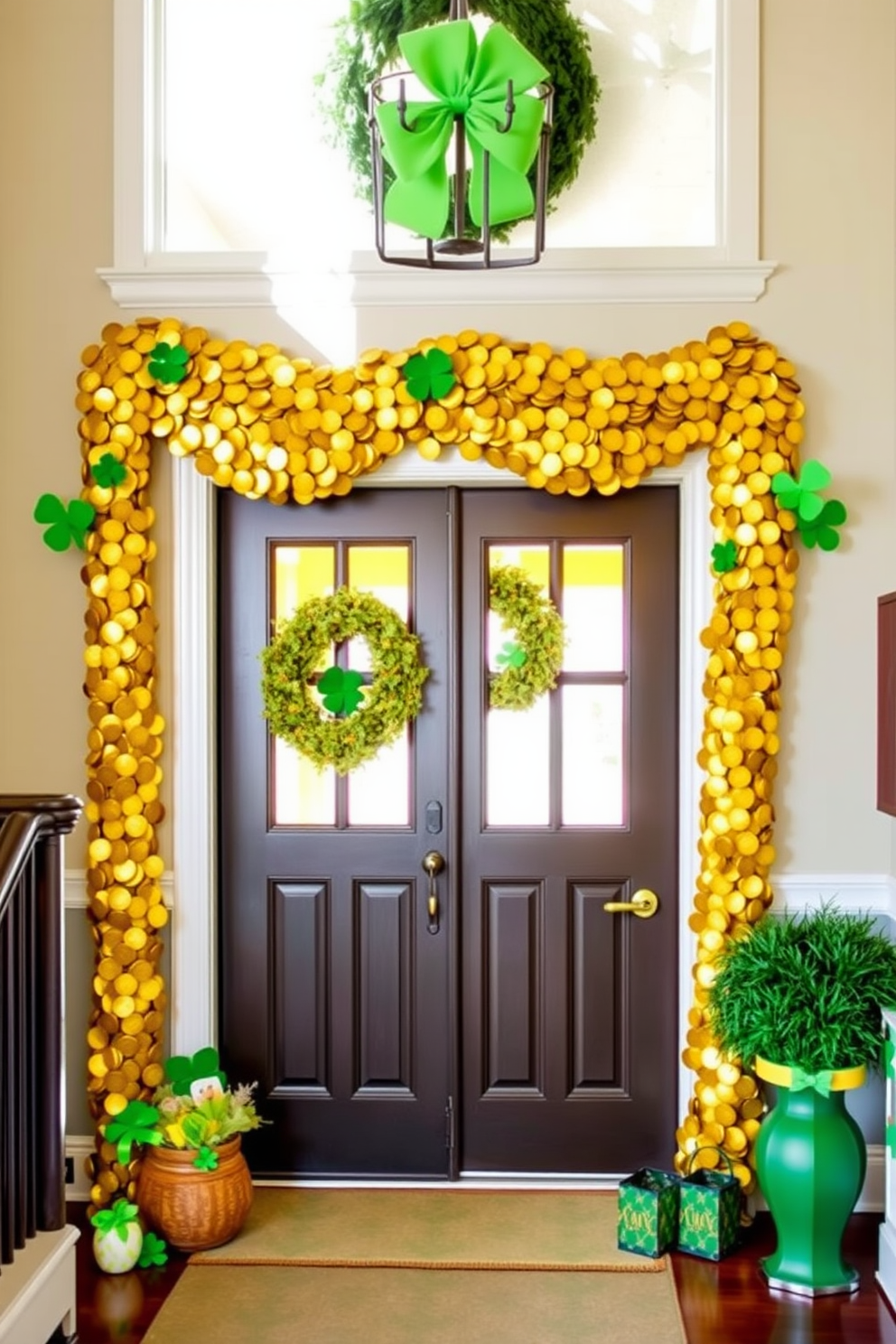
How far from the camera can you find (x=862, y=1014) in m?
3.41

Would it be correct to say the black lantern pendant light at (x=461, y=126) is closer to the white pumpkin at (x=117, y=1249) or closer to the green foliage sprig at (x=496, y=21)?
the green foliage sprig at (x=496, y=21)

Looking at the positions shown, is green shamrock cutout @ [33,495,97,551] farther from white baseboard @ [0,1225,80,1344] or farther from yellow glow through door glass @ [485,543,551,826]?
white baseboard @ [0,1225,80,1344]

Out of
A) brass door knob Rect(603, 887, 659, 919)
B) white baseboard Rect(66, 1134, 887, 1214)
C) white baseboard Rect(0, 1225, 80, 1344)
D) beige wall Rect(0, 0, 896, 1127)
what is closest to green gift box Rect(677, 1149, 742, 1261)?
white baseboard Rect(66, 1134, 887, 1214)

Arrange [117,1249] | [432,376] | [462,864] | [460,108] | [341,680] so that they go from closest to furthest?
[460,108]
[117,1249]
[432,376]
[341,680]
[462,864]

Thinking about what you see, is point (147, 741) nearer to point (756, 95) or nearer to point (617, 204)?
point (617, 204)

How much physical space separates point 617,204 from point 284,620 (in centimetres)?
153

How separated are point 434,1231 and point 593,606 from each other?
1.76 metres

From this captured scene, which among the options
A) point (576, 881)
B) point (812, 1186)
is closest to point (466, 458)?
point (576, 881)

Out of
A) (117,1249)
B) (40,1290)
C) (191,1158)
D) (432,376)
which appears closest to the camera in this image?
(40,1290)

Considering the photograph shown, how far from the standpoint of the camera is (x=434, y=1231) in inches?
147

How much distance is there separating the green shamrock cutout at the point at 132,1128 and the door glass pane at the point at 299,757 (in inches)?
34.1

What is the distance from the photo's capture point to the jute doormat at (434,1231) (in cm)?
354

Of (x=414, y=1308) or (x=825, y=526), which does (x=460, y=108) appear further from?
(x=414, y=1308)

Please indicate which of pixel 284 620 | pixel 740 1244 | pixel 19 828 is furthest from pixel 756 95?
pixel 740 1244
